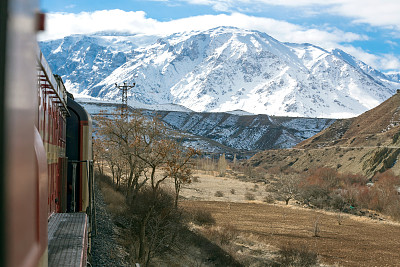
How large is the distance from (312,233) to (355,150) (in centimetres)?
5560

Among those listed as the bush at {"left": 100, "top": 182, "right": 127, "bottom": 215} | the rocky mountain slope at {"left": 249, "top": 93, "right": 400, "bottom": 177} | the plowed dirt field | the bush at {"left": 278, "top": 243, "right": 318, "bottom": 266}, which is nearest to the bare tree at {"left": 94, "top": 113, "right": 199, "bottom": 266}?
the bush at {"left": 100, "top": 182, "right": 127, "bottom": 215}

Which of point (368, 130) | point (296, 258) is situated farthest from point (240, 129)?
point (296, 258)

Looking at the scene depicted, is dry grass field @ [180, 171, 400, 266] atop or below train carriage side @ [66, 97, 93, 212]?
below

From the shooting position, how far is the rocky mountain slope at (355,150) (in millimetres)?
71438

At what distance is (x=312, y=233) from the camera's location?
31.9 metres

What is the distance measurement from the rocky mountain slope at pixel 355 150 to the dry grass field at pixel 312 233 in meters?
27.7

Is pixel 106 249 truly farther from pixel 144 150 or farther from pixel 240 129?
pixel 240 129

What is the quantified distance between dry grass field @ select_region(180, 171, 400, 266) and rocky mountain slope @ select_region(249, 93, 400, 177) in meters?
27.7

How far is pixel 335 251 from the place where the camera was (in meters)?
26.1

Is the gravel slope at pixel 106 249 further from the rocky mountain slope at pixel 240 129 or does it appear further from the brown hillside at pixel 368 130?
the rocky mountain slope at pixel 240 129

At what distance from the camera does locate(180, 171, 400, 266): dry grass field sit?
25064mm

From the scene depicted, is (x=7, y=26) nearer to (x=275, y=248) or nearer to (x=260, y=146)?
(x=275, y=248)

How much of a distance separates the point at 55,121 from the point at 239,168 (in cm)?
10481

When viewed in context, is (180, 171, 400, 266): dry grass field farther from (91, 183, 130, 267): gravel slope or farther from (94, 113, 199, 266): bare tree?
(91, 183, 130, 267): gravel slope
